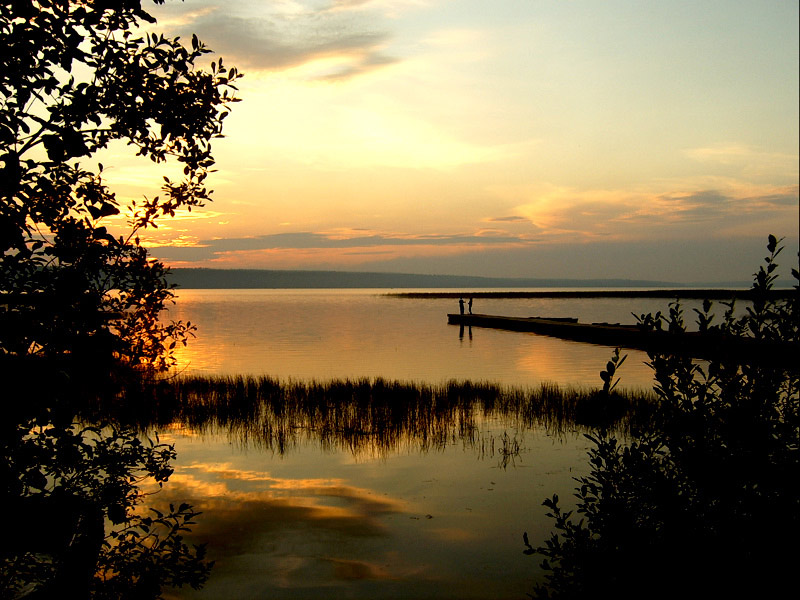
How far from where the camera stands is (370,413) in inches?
785

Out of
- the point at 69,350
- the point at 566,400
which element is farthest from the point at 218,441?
the point at 69,350

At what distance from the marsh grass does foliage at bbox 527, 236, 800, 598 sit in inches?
312

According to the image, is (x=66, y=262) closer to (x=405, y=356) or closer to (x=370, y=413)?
(x=370, y=413)

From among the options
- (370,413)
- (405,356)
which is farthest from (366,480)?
(405,356)

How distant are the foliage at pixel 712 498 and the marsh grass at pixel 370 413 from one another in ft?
26.0

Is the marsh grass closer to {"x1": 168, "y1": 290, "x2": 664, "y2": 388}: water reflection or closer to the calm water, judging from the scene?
the calm water

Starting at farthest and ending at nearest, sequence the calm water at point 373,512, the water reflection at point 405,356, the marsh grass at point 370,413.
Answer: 1. the water reflection at point 405,356
2. the marsh grass at point 370,413
3. the calm water at point 373,512

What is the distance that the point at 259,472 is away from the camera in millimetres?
14039

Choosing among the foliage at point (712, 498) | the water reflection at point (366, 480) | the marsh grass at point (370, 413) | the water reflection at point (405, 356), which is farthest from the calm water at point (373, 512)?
the water reflection at point (405, 356)

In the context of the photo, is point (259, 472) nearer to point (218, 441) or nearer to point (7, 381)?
point (218, 441)

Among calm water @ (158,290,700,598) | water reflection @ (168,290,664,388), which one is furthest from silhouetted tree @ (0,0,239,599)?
water reflection @ (168,290,664,388)

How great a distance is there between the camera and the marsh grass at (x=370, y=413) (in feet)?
54.9

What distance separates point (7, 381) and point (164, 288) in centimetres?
238

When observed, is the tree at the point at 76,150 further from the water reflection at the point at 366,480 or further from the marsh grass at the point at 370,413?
the marsh grass at the point at 370,413
